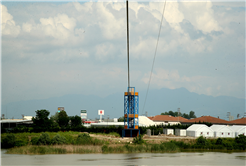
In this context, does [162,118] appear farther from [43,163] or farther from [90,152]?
[43,163]

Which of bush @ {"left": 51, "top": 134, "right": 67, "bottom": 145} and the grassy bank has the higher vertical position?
bush @ {"left": 51, "top": 134, "right": 67, "bottom": 145}

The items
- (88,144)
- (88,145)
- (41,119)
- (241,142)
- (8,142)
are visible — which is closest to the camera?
(8,142)

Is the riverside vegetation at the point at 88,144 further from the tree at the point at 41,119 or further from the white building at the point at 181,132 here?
the white building at the point at 181,132

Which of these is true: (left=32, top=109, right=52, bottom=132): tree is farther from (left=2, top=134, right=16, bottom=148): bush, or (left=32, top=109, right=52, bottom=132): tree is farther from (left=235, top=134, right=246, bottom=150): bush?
(left=235, top=134, right=246, bottom=150): bush

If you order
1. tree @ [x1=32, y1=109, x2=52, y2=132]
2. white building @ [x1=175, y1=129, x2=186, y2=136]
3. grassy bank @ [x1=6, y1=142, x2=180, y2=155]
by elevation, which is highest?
tree @ [x1=32, y1=109, x2=52, y2=132]

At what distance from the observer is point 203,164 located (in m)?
26.8

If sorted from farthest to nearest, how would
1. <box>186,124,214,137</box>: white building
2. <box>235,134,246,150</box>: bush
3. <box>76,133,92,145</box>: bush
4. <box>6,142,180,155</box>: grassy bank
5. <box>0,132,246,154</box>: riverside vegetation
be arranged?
<box>186,124,214,137</box>: white building < <box>235,134,246,150</box>: bush < <box>76,133,92,145</box>: bush < <box>0,132,246,154</box>: riverside vegetation < <box>6,142,180,155</box>: grassy bank

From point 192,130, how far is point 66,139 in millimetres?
26720

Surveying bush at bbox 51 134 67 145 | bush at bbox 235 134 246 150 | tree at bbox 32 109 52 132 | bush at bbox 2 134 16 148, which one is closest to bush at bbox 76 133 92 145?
bush at bbox 51 134 67 145

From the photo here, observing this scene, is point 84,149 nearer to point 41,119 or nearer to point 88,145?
point 88,145

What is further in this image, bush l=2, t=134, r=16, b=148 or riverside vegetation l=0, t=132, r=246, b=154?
bush l=2, t=134, r=16, b=148

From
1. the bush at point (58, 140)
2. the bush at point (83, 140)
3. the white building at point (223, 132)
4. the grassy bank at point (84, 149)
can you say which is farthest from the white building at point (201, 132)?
the bush at point (58, 140)

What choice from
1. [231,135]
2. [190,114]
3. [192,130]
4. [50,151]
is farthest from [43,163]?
[190,114]

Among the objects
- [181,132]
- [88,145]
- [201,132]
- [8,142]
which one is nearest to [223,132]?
[201,132]
